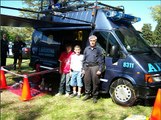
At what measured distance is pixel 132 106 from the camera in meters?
6.73

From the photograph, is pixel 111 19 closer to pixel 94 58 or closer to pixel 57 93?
pixel 94 58

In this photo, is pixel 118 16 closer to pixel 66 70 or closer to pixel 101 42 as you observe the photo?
pixel 101 42

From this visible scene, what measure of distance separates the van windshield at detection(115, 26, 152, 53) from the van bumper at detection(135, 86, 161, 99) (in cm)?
110

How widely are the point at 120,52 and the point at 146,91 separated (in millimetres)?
1283

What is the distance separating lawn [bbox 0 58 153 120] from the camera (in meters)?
5.94

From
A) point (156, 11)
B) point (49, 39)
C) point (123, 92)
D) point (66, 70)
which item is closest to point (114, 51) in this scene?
point (123, 92)

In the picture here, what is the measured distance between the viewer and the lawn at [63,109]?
5.94 m

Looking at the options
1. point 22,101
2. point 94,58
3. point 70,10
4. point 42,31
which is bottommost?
point 22,101

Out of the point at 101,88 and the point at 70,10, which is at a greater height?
the point at 70,10

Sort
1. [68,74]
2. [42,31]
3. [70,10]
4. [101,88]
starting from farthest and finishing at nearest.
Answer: [42,31] < [70,10] < [68,74] < [101,88]

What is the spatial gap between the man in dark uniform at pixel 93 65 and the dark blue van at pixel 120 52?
29 centimetres

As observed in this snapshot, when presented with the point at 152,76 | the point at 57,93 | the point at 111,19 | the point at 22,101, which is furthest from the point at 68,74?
the point at 152,76

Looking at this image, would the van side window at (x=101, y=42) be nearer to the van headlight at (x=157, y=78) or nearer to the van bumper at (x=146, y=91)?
the van bumper at (x=146, y=91)

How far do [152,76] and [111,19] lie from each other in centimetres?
217
